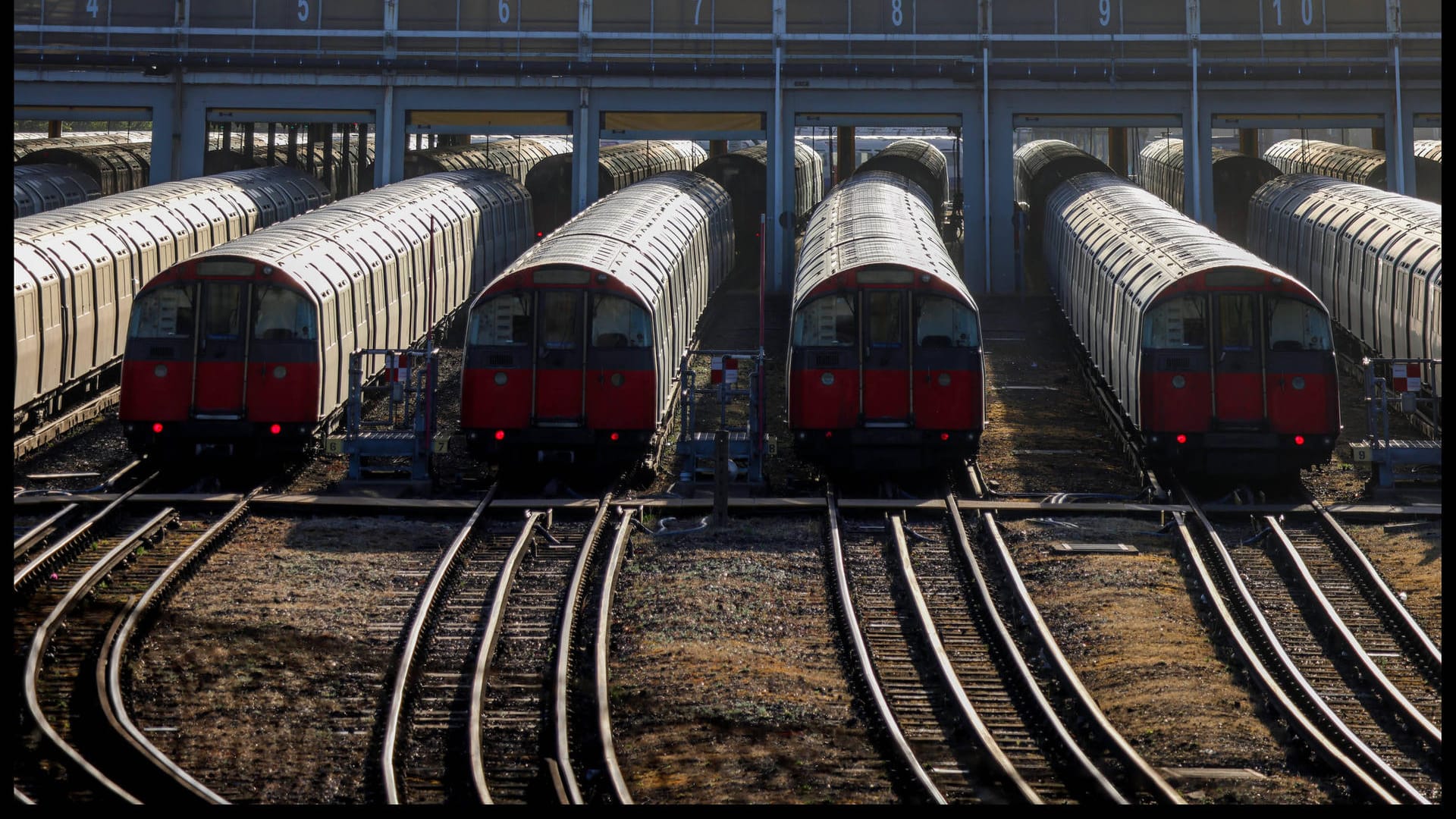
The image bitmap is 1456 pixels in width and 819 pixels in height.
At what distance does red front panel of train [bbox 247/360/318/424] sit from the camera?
18438 mm

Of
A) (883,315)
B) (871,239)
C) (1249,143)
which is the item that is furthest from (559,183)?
(1249,143)

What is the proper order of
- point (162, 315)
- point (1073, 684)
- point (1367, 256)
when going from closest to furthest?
point (1073, 684)
point (162, 315)
point (1367, 256)

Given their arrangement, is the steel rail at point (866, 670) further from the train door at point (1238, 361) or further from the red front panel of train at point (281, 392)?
the red front panel of train at point (281, 392)

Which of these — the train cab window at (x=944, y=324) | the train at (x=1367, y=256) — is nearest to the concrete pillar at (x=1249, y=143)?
the train at (x=1367, y=256)

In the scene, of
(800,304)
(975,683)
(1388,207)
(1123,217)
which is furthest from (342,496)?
(1388,207)

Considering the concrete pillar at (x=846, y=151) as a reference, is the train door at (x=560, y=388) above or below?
below

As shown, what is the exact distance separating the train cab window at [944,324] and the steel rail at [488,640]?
4.78 m

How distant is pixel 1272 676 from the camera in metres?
12.0

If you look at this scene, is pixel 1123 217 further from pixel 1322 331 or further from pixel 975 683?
pixel 975 683

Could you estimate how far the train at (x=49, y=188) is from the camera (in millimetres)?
32281

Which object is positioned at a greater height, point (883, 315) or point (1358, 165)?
point (1358, 165)

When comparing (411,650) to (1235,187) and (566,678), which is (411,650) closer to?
(566,678)

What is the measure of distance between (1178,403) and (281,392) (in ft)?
33.4

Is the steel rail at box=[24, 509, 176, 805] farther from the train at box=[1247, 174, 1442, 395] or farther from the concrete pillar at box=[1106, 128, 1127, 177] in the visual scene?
the concrete pillar at box=[1106, 128, 1127, 177]
